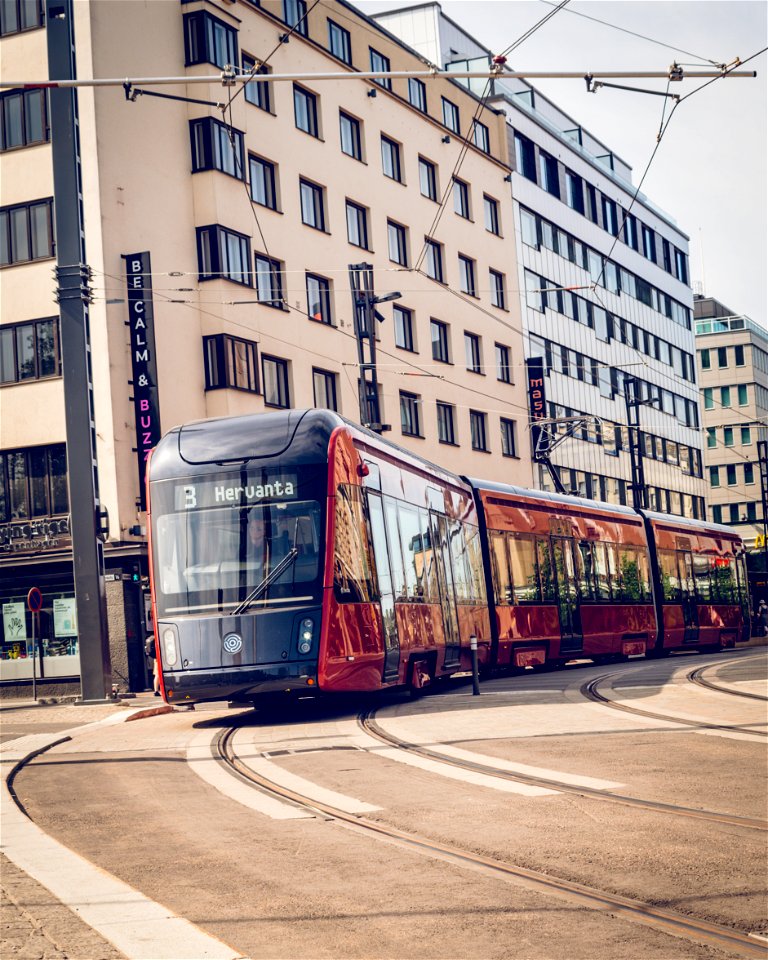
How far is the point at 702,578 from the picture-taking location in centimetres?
3422

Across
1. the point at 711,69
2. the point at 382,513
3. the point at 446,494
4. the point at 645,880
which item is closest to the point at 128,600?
the point at 446,494

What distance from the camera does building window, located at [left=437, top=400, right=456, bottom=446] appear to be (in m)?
44.9

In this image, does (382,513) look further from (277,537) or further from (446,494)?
(446,494)

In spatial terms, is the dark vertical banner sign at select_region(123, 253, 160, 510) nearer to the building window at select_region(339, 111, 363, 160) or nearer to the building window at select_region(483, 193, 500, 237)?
the building window at select_region(339, 111, 363, 160)

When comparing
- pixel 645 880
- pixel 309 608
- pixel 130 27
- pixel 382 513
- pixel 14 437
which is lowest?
pixel 645 880

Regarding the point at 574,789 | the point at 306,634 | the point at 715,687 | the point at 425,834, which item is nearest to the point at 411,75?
the point at 306,634

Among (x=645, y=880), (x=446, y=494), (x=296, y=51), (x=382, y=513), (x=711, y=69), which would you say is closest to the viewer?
(x=645, y=880)

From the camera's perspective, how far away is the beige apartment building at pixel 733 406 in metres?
97.1

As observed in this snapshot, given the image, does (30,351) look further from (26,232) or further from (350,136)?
(350,136)

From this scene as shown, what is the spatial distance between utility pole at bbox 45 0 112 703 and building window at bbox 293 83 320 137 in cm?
1482

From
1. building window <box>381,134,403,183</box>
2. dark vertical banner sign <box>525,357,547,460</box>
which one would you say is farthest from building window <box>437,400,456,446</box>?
building window <box>381,134,403,183</box>

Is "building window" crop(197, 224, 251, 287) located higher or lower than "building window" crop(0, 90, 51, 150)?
lower

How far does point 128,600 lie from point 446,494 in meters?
12.1

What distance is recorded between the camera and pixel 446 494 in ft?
69.7
